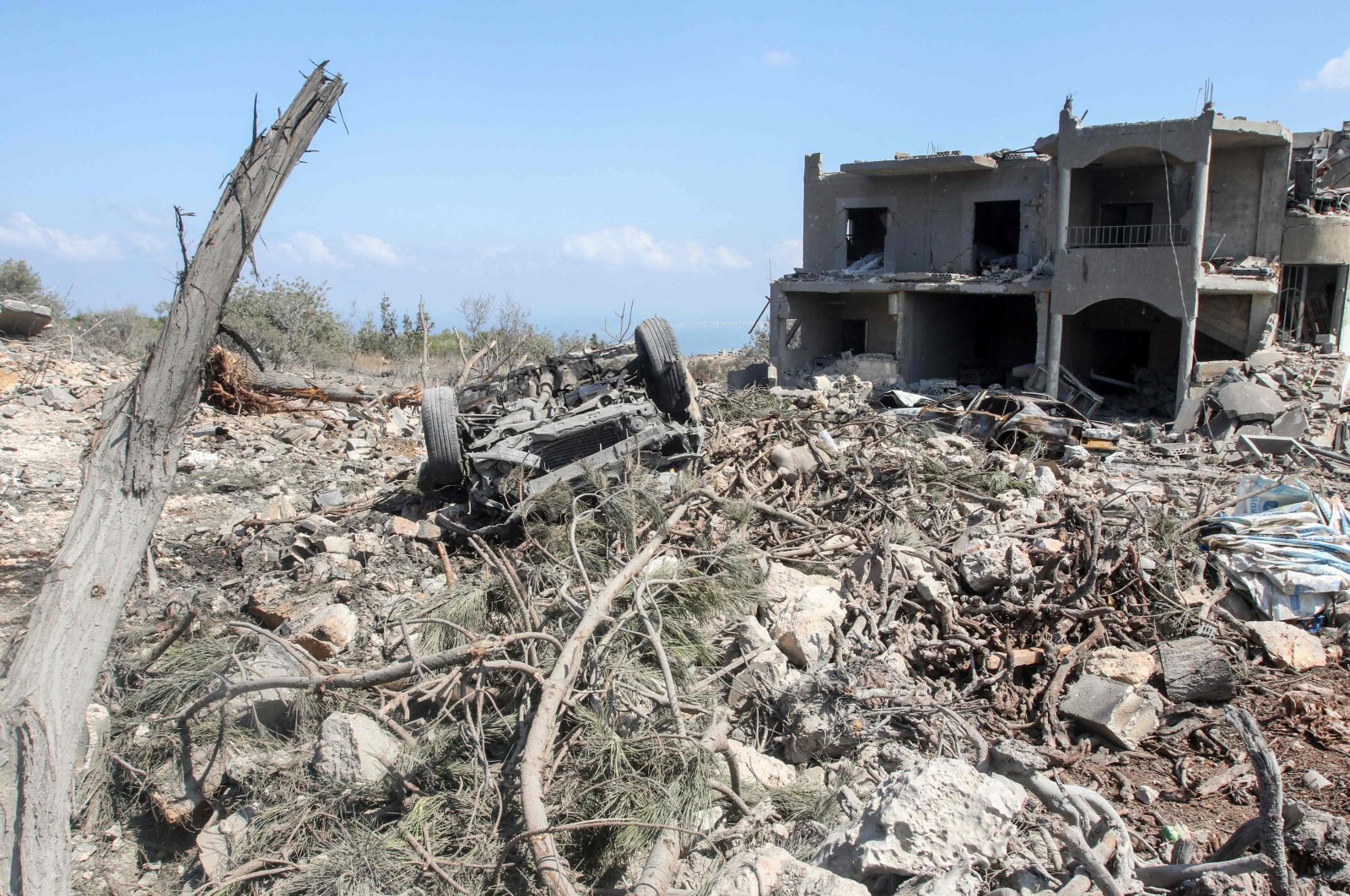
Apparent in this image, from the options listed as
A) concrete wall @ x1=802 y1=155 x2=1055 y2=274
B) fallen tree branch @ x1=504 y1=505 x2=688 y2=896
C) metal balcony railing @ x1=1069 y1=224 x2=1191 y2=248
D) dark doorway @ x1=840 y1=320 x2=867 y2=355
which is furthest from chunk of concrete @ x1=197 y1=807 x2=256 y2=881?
dark doorway @ x1=840 y1=320 x2=867 y2=355

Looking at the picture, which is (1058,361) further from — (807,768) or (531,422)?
(807,768)

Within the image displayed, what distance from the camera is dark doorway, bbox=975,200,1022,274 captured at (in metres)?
19.8

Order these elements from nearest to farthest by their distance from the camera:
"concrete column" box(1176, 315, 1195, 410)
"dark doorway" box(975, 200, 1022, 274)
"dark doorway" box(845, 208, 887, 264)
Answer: "concrete column" box(1176, 315, 1195, 410) → "dark doorway" box(975, 200, 1022, 274) → "dark doorway" box(845, 208, 887, 264)

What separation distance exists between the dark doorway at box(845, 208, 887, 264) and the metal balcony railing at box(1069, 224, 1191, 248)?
4.57 metres

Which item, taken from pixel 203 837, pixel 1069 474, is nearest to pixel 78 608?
pixel 203 837

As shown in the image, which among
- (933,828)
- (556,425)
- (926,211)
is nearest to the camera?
(933,828)

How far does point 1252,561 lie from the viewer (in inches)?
256

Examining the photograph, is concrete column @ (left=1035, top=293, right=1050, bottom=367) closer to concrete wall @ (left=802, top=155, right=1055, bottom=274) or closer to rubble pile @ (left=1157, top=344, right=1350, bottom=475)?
concrete wall @ (left=802, top=155, right=1055, bottom=274)

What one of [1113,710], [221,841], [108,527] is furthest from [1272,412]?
[108,527]

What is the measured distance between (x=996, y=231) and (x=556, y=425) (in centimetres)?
1627

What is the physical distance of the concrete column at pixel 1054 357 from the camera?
1705 cm

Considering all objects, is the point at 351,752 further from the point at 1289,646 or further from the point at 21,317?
the point at 21,317

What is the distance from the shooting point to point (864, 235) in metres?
21.9

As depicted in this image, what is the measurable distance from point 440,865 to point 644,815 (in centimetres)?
89
